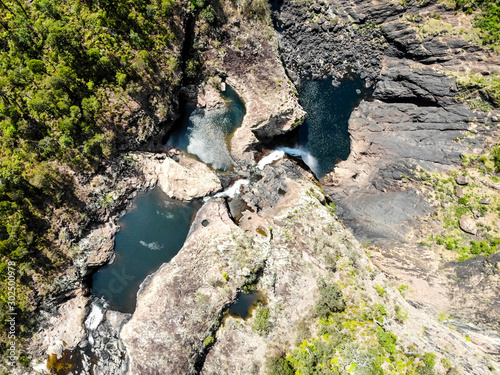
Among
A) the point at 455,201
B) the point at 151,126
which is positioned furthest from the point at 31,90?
the point at 455,201

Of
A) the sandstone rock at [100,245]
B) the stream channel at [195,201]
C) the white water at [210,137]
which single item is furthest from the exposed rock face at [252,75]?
the sandstone rock at [100,245]

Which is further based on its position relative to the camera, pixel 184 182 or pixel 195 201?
pixel 195 201

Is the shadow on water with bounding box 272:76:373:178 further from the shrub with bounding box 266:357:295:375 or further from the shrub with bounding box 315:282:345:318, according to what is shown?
the shrub with bounding box 266:357:295:375

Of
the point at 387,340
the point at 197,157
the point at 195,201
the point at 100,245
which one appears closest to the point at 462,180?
the point at 387,340

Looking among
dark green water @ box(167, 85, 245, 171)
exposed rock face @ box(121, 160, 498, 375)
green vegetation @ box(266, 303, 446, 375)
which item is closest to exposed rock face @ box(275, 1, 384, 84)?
dark green water @ box(167, 85, 245, 171)

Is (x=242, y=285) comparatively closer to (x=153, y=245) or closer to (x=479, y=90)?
(x=153, y=245)

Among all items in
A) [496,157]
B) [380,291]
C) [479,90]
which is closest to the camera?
[380,291]

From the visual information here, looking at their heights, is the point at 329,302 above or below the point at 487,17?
below
